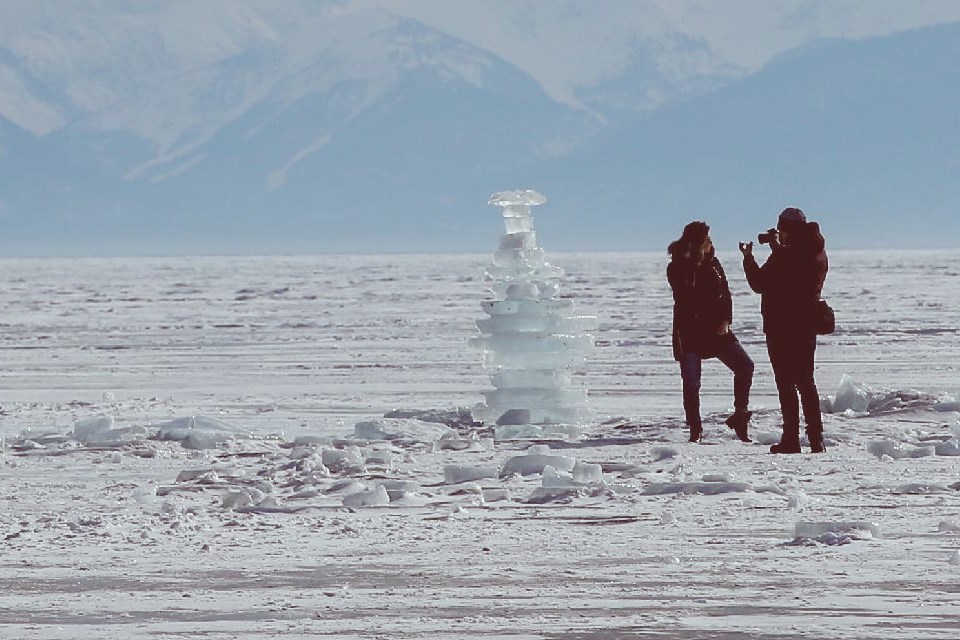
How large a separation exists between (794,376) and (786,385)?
73 millimetres

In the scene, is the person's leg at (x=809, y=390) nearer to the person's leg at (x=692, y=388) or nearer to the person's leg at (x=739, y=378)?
the person's leg at (x=739, y=378)

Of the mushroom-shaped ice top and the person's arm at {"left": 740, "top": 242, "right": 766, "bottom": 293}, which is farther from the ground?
the mushroom-shaped ice top

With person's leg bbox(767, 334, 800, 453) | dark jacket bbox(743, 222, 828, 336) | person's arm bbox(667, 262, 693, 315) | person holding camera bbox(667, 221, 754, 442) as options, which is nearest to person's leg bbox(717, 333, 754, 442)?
person holding camera bbox(667, 221, 754, 442)

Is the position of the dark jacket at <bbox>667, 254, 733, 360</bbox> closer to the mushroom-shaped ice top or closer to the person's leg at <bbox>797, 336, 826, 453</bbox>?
the person's leg at <bbox>797, 336, 826, 453</bbox>

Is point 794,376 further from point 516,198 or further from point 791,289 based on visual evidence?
point 516,198

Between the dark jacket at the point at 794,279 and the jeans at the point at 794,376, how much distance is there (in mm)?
70

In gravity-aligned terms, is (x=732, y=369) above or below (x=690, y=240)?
below

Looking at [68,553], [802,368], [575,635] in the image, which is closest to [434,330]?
[802,368]

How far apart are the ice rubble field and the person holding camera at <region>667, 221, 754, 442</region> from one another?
12.3 inches

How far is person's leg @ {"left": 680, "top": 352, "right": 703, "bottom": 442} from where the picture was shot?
12.5 metres

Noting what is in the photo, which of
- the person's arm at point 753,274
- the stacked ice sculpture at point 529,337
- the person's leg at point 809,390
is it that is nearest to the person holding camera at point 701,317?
the person's leg at point 809,390

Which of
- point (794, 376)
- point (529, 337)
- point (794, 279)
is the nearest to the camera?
point (794, 279)

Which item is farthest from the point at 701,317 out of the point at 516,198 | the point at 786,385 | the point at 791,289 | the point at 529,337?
the point at 516,198

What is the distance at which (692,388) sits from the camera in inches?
500
